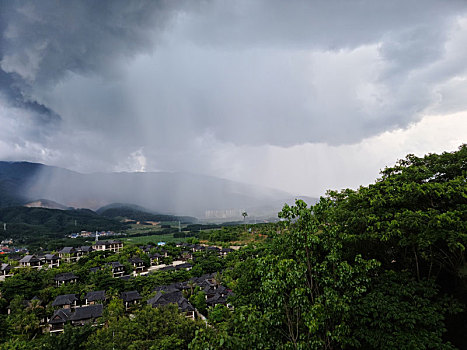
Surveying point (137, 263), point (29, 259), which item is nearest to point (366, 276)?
point (137, 263)

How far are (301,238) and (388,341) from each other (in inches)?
107

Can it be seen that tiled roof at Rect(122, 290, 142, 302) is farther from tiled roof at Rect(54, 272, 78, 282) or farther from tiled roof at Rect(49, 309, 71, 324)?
tiled roof at Rect(54, 272, 78, 282)

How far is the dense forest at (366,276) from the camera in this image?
5.40 metres

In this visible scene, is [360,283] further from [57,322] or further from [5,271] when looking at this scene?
[5,271]

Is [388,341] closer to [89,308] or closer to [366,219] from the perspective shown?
[366,219]

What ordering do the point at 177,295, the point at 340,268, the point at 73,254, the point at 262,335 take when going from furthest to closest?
1. the point at 73,254
2. the point at 177,295
3. the point at 340,268
4. the point at 262,335

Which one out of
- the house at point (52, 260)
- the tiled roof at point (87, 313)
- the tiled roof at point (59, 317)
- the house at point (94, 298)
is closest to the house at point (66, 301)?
the house at point (94, 298)

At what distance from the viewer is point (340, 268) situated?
5742 millimetres

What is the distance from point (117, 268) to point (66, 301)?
36.1 ft

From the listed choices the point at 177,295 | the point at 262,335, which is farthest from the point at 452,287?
the point at 177,295

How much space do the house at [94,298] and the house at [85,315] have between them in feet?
6.90

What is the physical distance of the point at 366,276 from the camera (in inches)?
247

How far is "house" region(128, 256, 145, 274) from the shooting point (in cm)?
3548

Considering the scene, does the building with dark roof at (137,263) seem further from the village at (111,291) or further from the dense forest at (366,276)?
the dense forest at (366,276)
